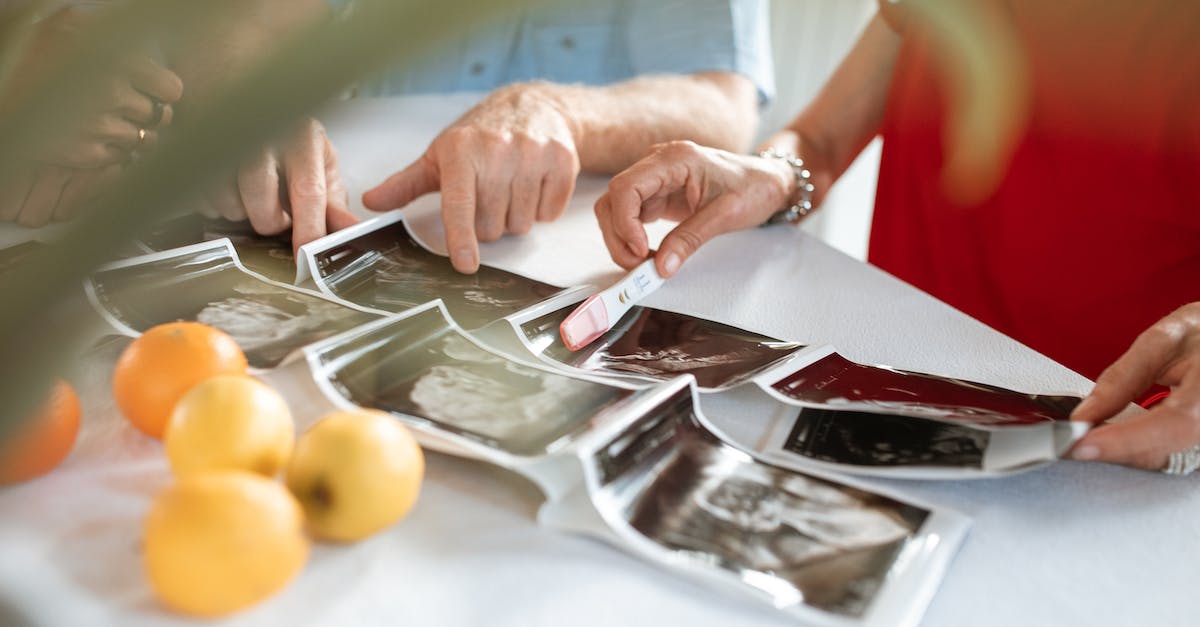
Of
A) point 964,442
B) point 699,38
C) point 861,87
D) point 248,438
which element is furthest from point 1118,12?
point 248,438

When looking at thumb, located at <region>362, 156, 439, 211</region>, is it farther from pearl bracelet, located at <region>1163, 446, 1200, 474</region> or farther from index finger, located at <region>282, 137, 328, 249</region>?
pearl bracelet, located at <region>1163, 446, 1200, 474</region>

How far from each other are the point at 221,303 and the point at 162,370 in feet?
0.76

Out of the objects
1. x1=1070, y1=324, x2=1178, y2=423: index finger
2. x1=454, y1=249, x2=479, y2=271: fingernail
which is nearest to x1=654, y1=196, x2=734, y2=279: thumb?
x1=454, y1=249, x2=479, y2=271: fingernail

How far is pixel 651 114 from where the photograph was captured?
1442 millimetres

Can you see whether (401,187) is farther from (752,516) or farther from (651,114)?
→ (752,516)

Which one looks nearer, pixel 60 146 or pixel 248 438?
pixel 60 146

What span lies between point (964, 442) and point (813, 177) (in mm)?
818

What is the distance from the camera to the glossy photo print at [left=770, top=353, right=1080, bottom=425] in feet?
2.27

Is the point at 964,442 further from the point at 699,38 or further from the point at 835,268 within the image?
the point at 699,38

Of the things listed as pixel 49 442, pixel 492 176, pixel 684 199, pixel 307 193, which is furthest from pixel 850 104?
pixel 49 442

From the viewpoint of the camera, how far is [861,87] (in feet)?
5.00

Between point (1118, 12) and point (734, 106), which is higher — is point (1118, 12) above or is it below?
above

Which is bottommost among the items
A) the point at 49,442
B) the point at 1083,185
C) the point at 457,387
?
the point at 49,442

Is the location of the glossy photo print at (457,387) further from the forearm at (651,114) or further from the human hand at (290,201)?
the forearm at (651,114)
